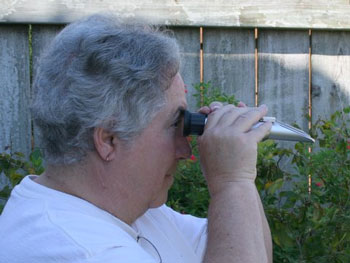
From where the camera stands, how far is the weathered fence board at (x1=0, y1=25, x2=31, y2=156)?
3.14m

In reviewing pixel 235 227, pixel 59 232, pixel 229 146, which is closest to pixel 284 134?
pixel 229 146

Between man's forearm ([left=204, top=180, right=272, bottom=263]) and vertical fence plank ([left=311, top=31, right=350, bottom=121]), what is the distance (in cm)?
189

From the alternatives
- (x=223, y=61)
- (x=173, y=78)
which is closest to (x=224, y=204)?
(x=173, y=78)

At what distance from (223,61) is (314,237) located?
125 cm

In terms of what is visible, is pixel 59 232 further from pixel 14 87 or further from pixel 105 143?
pixel 14 87

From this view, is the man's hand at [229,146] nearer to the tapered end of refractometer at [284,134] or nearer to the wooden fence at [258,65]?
the tapered end of refractometer at [284,134]

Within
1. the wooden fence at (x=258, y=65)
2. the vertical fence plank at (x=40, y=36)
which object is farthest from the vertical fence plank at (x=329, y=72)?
the vertical fence plank at (x=40, y=36)

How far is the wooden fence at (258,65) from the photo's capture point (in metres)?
3.16

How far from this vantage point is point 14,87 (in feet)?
10.3

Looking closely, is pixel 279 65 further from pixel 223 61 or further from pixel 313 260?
pixel 313 260

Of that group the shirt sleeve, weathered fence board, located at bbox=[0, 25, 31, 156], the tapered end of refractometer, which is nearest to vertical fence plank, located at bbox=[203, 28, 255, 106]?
weathered fence board, located at bbox=[0, 25, 31, 156]

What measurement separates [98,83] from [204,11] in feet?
6.02

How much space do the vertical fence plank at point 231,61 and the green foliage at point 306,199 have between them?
2.14ft

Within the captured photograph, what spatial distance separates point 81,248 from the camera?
138cm
